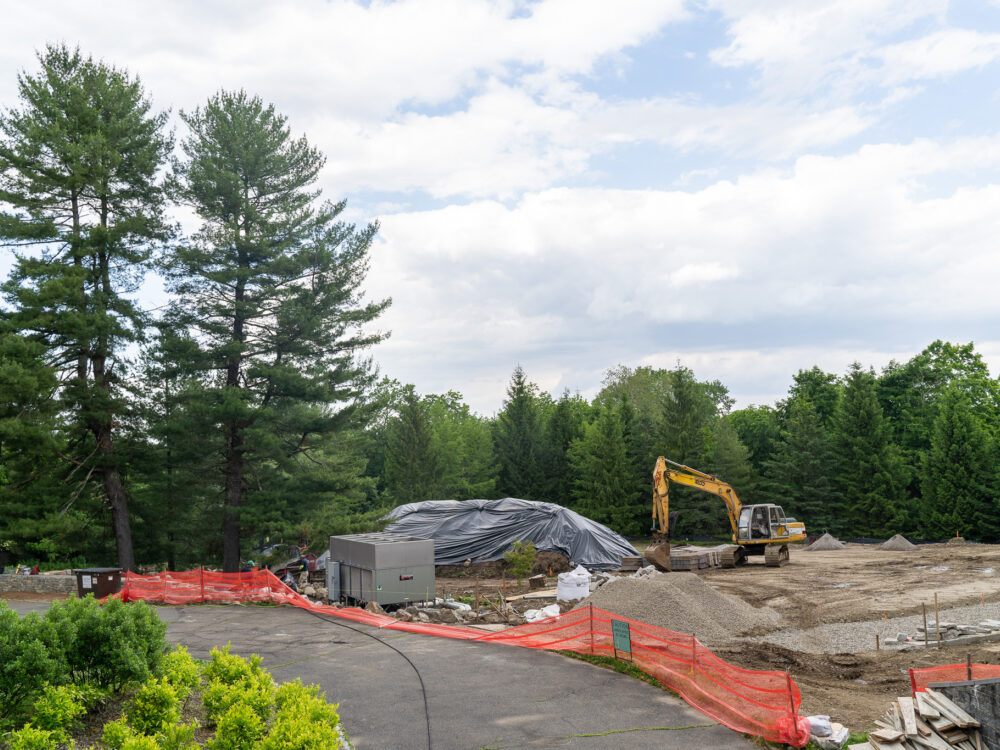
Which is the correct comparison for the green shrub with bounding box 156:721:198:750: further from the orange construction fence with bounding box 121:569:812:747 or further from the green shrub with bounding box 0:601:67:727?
the orange construction fence with bounding box 121:569:812:747

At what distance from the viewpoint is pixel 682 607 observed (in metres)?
17.2

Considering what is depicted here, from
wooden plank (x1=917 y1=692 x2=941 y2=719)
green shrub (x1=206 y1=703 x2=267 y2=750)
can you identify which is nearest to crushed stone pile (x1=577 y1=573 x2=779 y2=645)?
wooden plank (x1=917 y1=692 x2=941 y2=719)

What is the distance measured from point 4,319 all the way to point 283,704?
21370 millimetres

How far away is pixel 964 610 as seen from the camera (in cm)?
1956

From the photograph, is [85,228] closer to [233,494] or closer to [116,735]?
[233,494]

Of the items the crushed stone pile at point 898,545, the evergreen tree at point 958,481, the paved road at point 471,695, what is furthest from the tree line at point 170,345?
the evergreen tree at point 958,481

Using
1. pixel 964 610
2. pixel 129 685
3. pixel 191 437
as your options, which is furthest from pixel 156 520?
pixel 964 610

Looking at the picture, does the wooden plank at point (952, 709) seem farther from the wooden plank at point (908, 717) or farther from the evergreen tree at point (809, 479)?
the evergreen tree at point (809, 479)

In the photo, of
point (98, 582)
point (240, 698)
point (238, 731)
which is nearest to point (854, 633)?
point (240, 698)

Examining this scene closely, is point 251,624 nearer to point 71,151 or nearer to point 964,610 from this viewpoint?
point 71,151

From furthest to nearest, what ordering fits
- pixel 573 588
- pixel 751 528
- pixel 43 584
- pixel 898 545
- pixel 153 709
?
pixel 898 545 < pixel 751 528 < pixel 43 584 < pixel 573 588 < pixel 153 709

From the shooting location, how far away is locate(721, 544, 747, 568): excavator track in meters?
31.5

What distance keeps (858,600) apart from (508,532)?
591 inches

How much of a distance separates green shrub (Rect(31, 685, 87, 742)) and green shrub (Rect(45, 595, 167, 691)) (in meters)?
1.05
